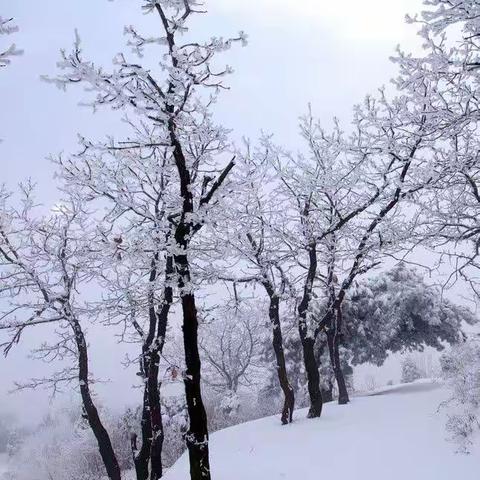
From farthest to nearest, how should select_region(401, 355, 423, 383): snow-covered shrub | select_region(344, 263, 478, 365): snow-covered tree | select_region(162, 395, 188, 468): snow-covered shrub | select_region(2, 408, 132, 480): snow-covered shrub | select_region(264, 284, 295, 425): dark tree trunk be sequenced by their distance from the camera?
select_region(401, 355, 423, 383): snow-covered shrub
select_region(2, 408, 132, 480): snow-covered shrub
select_region(162, 395, 188, 468): snow-covered shrub
select_region(344, 263, 478, 365): snow-covered tree
select_region(264, 284, 295, 425): dark tree trunk

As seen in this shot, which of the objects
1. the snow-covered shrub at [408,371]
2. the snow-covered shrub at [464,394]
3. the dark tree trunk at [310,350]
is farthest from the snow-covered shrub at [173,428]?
the snow-covered shrub at [464,394]

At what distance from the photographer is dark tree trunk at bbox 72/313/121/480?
13367 mm

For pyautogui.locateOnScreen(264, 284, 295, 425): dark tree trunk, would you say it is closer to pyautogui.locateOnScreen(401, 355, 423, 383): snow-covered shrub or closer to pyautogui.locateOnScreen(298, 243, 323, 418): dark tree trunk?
pyautogui.locateOnScreen(298, 243, 323, 418): dark tree trunk

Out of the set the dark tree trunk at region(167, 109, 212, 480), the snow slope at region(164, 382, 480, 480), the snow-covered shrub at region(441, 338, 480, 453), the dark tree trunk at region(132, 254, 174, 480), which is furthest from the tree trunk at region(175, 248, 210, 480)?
the snow-covered shrub at region(441, 338, 480, 453)

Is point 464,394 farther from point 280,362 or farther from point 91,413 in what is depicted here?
point 91,413

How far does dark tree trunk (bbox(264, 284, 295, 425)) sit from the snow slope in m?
0.39

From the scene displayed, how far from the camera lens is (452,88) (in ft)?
24.8

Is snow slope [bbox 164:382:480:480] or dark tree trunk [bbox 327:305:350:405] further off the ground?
dark tree trunk [bbox 327:305:350:405]

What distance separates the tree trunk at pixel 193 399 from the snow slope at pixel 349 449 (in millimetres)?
1936

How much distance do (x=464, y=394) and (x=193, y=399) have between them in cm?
699

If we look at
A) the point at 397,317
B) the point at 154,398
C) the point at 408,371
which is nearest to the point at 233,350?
the point at 408,371

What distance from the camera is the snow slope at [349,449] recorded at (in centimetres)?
857

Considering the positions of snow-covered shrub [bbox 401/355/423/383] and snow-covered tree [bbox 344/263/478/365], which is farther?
snow-covered shrub [bbox 401/355/423/383]

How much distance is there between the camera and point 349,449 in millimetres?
10039
